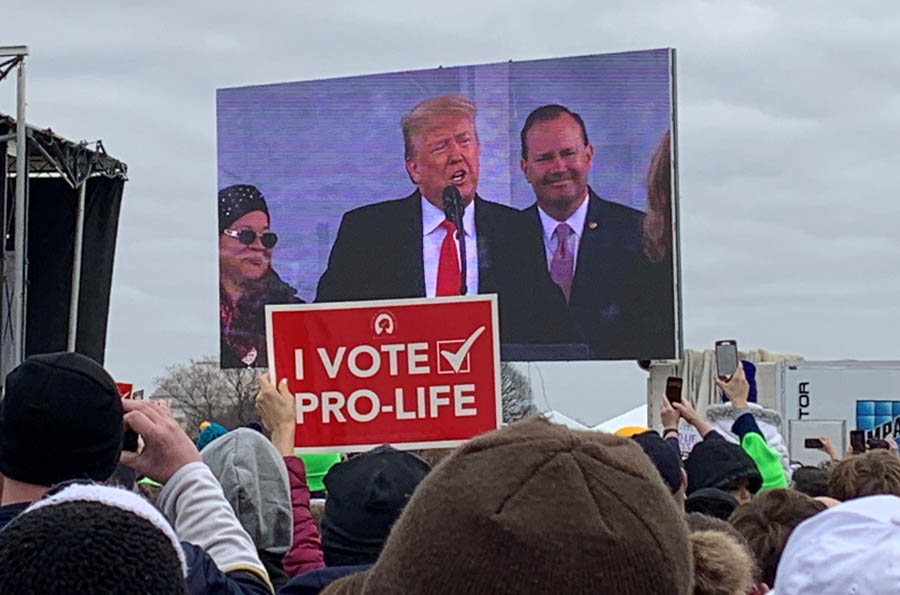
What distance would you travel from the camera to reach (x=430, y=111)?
53.3 feet

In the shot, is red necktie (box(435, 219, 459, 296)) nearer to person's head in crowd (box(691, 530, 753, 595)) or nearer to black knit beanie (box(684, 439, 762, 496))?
black knit beanie (box(684, 439, 762, 496))

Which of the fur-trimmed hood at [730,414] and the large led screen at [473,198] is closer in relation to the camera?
the fur-trimmed hood at [730,414]

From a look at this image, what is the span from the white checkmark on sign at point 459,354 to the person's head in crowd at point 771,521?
5.45 feet

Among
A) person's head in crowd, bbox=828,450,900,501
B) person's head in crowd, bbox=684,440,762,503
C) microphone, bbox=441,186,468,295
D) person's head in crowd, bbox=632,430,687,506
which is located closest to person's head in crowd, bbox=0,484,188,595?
person's head in crowd, bbox=632,430,687,506

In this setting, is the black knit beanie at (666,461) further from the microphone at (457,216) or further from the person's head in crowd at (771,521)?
the microphone at (457,216)

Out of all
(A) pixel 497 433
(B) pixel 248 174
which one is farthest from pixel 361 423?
(B) pixel 248 174

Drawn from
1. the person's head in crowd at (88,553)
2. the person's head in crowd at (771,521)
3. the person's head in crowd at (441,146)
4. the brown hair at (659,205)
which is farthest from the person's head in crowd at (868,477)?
the person's head in crowd at (441,146)

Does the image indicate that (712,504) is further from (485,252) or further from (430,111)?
(430,111)

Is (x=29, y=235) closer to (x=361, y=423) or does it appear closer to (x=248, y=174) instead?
(x=248, y=174)

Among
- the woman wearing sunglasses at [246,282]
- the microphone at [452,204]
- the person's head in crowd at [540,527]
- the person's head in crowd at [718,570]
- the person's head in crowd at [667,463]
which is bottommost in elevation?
the person's head in crowd at [667,463]

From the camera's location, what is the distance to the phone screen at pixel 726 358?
830cm

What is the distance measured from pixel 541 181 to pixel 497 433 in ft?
46.1

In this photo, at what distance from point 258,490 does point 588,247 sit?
12.0 meters

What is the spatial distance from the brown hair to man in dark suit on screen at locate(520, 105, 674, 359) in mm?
114
